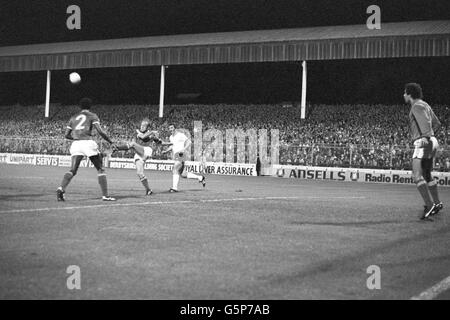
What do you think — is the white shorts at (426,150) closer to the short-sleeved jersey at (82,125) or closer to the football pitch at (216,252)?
the football pitch at (216,252)

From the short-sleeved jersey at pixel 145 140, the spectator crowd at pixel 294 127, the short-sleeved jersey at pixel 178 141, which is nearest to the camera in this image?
the short-sleeved jersey at pixel 145 140

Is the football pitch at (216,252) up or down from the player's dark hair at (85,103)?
down

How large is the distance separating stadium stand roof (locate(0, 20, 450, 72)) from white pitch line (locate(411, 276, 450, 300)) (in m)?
30.4

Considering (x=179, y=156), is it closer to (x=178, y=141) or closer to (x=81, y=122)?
(x=178, y=141)

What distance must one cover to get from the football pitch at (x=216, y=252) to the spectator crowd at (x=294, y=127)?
18.3 meters

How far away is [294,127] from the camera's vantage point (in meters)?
34.8

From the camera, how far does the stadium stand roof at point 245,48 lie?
34094 mm

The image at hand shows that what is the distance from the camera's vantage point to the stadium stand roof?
34.1 metres

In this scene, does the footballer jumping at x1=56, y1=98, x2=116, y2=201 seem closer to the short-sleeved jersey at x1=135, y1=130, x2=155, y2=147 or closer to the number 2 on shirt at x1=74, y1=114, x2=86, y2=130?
the number 2 on shirt at x1=74, y1=114, x2=86, y2=130

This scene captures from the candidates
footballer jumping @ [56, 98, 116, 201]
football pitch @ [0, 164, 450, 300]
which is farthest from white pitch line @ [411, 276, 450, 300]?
footballer jumping @ [56, 98, 116, 201]

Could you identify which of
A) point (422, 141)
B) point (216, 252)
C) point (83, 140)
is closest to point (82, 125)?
point (83, 140)

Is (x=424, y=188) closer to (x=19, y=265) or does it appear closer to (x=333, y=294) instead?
(x=333, y=294)

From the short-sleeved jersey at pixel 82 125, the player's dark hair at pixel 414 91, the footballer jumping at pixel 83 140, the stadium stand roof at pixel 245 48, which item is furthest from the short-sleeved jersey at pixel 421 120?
the stadium stand roof at pixel 245 48

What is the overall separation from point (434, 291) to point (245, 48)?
3502 cm
